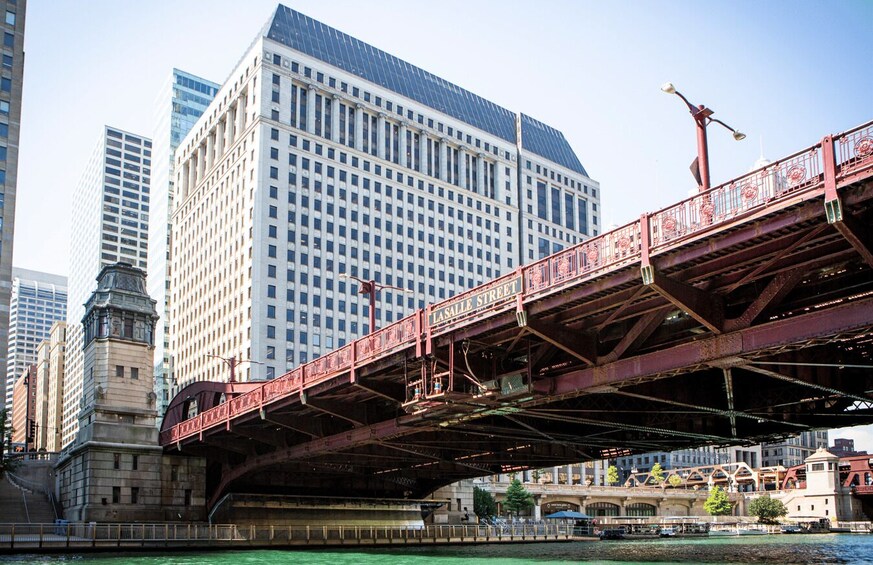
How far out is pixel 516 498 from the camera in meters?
111

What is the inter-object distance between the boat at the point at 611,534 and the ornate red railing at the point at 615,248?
175ft

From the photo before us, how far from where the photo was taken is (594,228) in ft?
559

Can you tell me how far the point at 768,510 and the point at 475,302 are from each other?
112 meters

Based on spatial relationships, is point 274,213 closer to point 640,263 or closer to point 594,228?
point 594,228

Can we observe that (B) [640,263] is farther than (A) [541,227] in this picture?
No

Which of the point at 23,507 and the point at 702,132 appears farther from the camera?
the point at 23,507

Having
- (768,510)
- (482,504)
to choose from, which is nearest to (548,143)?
(768,510)

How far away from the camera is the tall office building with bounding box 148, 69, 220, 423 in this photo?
154 metres

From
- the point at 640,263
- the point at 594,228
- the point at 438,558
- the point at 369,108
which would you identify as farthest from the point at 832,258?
the point at 594,228

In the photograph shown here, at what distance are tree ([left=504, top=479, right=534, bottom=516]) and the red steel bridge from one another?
54648mm

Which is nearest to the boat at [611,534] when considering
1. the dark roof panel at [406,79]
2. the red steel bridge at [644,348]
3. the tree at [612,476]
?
the red steel bridge at [644,348]

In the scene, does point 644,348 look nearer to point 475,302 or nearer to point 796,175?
point 475,302

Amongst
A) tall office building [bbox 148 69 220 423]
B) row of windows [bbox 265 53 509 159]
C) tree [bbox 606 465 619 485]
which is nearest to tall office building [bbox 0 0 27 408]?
row of windows [bbox 265 53 509 159]

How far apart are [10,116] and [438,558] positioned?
2277 inches
